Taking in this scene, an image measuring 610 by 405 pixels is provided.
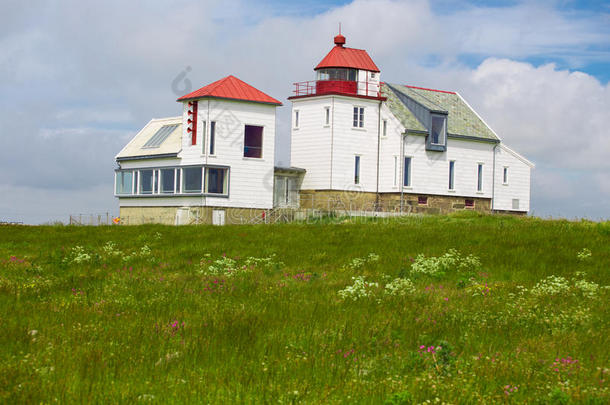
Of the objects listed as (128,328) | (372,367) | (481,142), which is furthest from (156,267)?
(481,142)

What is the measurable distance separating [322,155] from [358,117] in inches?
150

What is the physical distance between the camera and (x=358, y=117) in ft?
158

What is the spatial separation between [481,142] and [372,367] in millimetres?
46425

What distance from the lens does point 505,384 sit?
7914mm

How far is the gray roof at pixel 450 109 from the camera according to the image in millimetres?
49969

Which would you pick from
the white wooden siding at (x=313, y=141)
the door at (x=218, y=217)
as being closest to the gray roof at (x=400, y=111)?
the white wooden siding at (x=313, y=141)

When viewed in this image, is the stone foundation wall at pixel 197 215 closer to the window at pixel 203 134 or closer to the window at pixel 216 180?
the window at pixel 216 180

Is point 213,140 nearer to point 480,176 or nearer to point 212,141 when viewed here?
point 212,141

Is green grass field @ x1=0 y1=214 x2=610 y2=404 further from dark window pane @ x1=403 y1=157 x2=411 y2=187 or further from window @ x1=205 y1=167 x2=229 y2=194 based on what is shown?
dark window pane @ x1=403 y1=157 x2=411 y2=187

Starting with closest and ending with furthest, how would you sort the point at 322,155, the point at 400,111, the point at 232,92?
the point at 232,92 < the point at 322,155 < the point at 400,111

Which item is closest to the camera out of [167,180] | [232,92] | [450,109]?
[232,92]

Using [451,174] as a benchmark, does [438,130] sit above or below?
above

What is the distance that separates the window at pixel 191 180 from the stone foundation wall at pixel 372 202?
838 cm

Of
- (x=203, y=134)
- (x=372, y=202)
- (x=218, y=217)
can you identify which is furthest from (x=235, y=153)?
(x=372, y=202)
